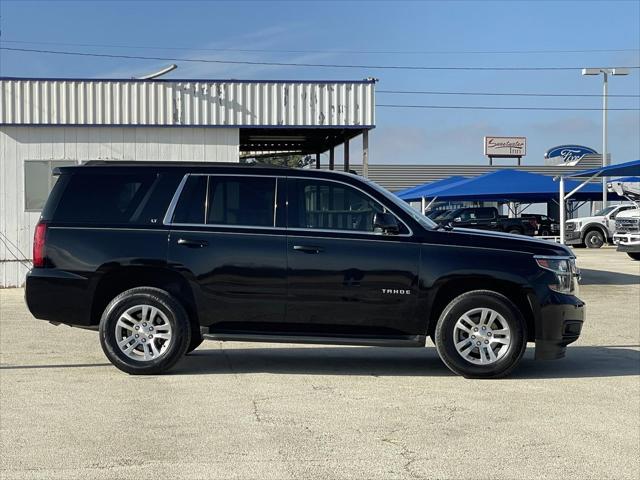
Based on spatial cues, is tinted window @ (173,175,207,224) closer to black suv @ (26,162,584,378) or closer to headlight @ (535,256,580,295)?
black suv @ (26,162,584,378)

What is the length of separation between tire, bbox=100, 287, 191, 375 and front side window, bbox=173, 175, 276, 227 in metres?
0.82

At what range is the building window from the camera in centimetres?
1896

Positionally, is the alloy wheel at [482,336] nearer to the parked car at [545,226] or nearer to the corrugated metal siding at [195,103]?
the corrugated metal siding at [195,103]

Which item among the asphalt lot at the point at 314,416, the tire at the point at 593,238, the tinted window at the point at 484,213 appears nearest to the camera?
the asphalt lot at the point at 314,416

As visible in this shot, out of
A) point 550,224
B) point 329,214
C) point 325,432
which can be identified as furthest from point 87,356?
point 550,224

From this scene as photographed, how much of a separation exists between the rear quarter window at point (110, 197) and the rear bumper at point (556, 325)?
12.4ft

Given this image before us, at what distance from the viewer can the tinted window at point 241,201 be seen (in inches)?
343

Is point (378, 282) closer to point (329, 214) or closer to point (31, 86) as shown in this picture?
A: point (329, 214)

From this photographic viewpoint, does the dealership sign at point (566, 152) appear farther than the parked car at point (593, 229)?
Yes

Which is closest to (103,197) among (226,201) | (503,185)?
(226,201)

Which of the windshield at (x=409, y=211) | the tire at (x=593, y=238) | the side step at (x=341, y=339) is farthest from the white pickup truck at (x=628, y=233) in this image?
the side step at (x=341, y=339)

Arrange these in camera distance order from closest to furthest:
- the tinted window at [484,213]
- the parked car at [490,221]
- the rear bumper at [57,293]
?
the rear bumper at [57,293] → the parked car at [490,221] → the tinted window at [484,213]

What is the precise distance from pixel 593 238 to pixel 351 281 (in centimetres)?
3095

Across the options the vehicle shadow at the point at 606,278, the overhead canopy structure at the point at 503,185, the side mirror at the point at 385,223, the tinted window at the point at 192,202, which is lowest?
the vehicle shadow at the point at 606,278
